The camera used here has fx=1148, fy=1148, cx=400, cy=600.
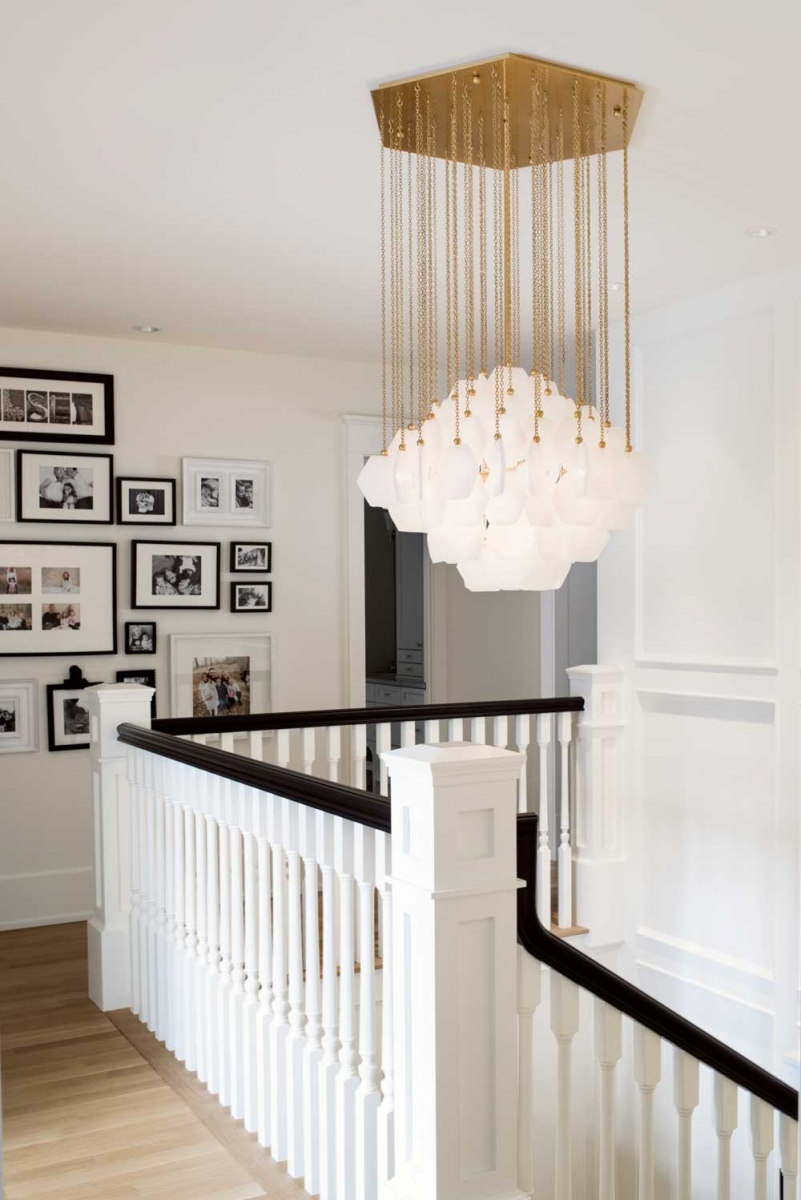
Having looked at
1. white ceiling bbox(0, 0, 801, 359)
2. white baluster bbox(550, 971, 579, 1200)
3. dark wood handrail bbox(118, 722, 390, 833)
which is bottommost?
white baluster bbox(550, 971, 579, 1200)

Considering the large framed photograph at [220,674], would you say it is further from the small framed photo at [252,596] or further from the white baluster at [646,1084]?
the white baluster at [646,1084]

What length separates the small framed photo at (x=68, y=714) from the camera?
531 cm

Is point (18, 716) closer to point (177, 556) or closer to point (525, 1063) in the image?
point (177, 556)

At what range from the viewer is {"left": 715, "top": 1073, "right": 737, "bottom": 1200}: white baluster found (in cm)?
240

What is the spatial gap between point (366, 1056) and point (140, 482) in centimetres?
364

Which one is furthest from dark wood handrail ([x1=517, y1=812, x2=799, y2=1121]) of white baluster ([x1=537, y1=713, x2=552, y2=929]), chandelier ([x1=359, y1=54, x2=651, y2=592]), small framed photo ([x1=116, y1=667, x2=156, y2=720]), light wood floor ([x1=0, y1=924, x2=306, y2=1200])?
small framed photo ([x1=116, y1=667, x2=156, y2=720])

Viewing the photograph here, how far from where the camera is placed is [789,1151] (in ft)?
8.32

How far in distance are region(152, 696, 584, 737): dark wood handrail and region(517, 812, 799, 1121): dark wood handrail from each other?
223 centimetres

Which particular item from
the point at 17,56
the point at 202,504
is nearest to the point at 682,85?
the point at 17,56

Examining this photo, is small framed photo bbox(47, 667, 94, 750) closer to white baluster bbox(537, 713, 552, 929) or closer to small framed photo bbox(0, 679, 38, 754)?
small framed photo bbox(0, 679, 38, 754)

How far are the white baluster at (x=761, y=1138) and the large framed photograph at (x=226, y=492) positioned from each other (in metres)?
3.92

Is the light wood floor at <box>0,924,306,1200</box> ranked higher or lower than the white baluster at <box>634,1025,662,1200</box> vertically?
lower

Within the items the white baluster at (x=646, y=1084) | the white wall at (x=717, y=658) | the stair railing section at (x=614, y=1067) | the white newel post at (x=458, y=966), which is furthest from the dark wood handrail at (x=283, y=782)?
the white wall at (x=717, y=658)

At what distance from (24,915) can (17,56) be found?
385 centimetres
